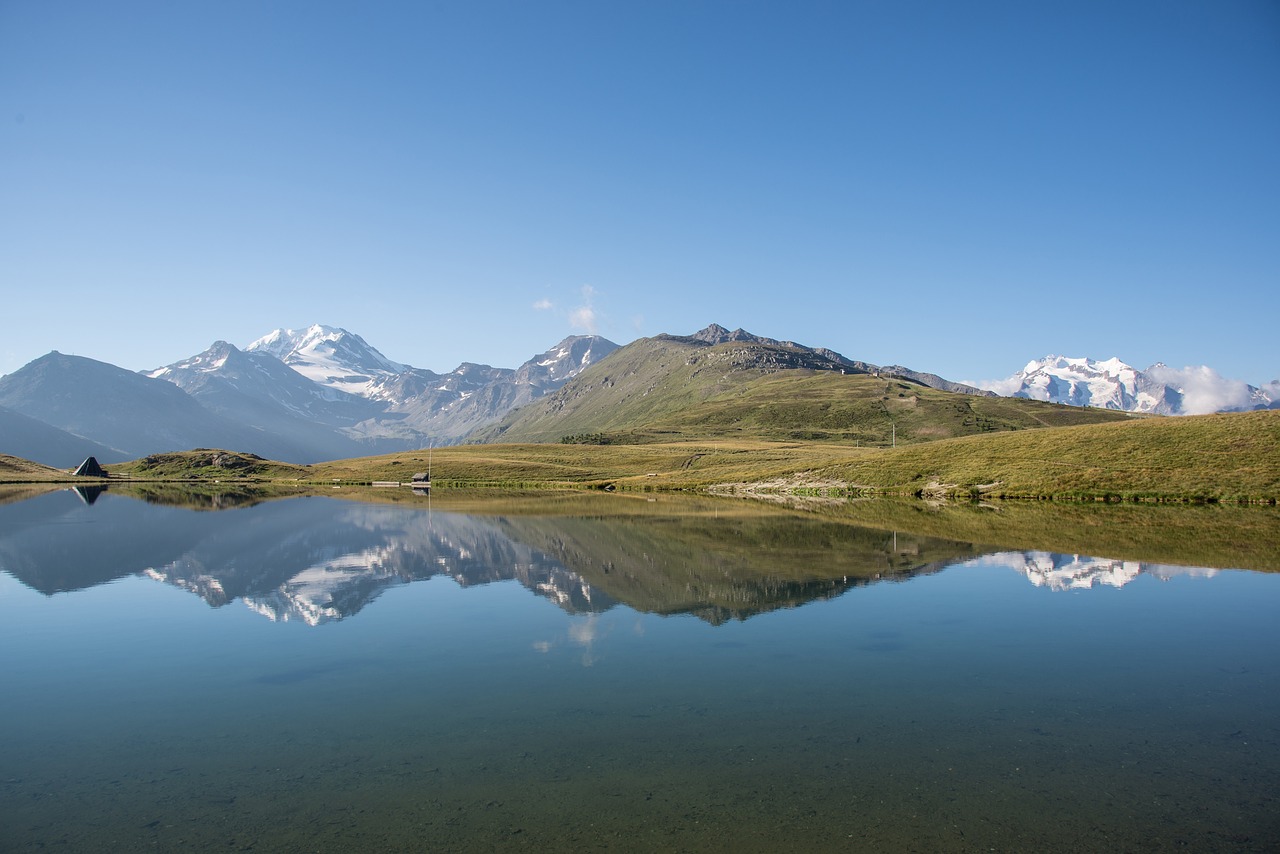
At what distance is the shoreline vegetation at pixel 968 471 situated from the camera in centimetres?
7931

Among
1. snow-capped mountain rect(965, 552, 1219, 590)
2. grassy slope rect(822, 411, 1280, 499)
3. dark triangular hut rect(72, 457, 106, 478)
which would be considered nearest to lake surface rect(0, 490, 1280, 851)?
snow-capped mountain rect(965, 552, 1219, 590)

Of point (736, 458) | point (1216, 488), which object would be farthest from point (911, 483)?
point (736, 458)

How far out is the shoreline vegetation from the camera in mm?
79312

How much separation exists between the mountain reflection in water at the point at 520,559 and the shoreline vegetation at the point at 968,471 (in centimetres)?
3843

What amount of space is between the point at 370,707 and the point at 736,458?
141m

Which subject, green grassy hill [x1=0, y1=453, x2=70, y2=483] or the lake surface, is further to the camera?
green grassy hill [x1=0, y1=453, x2=70, y2=483]

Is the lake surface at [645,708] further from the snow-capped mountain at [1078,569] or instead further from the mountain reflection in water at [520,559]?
the mountain reflection in water at [520,559]

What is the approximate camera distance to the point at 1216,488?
247 feet

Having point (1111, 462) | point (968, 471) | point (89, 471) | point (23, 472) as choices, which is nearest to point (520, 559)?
point (968, 471)

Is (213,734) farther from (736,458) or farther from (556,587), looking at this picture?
(736,458)

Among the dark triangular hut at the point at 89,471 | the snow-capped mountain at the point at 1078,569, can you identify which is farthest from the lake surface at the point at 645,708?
the dark triangular hut at the point at 89,471

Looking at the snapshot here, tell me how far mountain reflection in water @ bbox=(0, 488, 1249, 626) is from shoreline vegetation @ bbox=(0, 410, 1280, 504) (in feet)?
126

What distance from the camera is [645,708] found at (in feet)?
57.9

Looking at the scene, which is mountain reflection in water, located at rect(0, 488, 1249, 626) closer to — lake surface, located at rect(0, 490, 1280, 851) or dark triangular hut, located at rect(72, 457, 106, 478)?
lake surface, located at rect(0, 490, 1280, 851)
